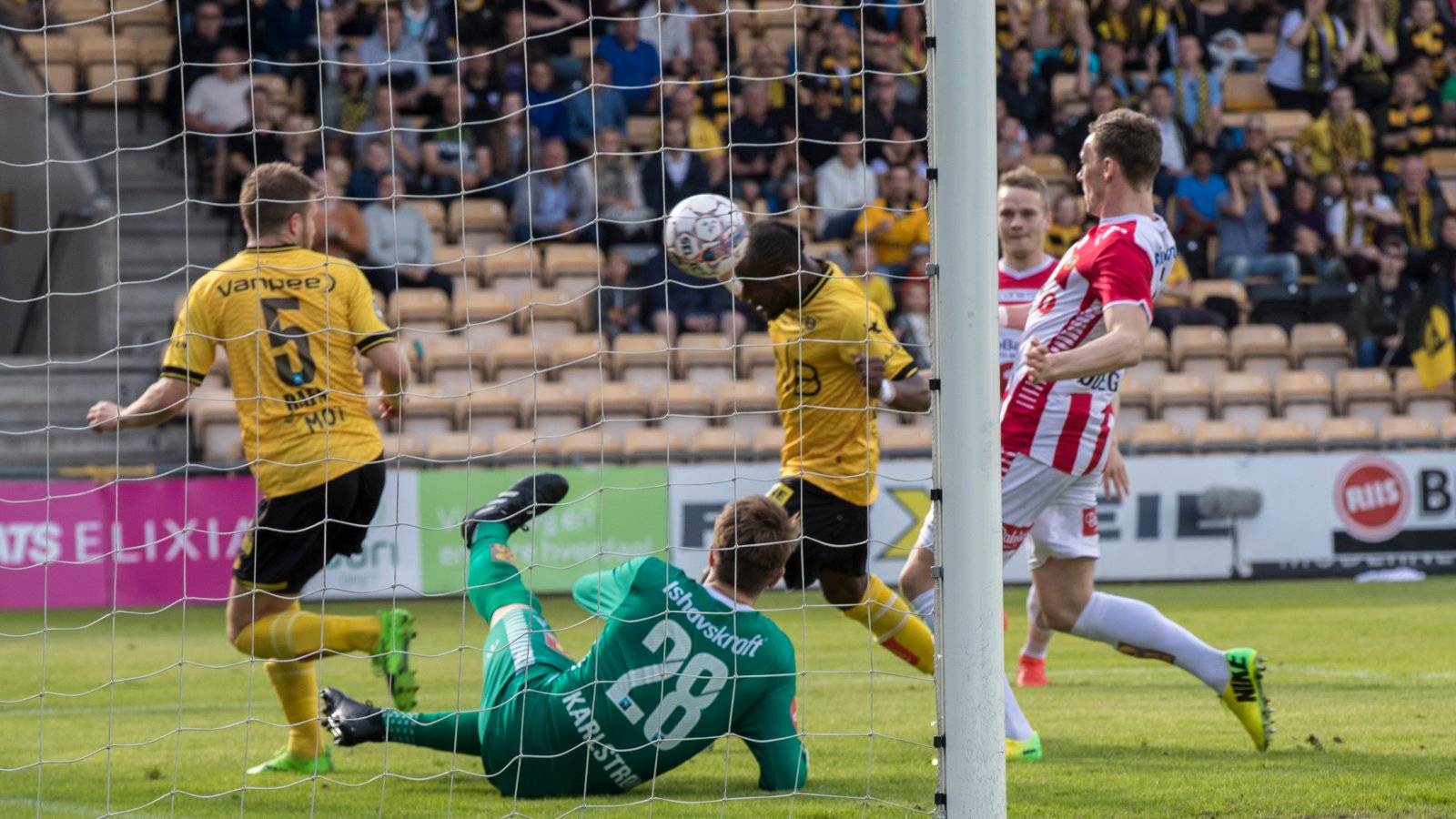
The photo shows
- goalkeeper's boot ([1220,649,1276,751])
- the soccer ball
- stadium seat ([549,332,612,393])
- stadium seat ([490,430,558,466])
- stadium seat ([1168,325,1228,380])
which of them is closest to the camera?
goalkeeper's boot ([1220,649,1276,751])

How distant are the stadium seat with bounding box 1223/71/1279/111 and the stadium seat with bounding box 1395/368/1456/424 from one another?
12.9 ft

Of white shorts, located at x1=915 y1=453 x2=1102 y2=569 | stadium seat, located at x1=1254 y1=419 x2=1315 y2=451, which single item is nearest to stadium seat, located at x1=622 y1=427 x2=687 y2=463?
stadium seat, located at x1=1254 y1=419 x2=1315 y2=451

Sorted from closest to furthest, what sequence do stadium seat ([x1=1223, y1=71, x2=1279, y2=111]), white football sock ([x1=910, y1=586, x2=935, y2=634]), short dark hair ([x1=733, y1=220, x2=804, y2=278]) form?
white football sock ([x1=910, y1=586, x2=935, y2=634]), short dark hair ([x1=733, y1=220, x2=804, y2=278]), stadium seat ([x1=1223, y1=71, x2=1279, y2=111])

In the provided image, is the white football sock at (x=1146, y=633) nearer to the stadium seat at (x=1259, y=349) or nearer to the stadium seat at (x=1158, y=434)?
the stadium seat at (x=1158, y=434)

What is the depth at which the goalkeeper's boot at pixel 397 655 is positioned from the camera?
5.55m

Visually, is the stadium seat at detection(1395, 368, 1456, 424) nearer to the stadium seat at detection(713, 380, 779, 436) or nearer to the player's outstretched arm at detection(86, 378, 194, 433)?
the stadium seat at detection(713, 380, 779, 436)

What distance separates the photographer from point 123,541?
1151 centimetres

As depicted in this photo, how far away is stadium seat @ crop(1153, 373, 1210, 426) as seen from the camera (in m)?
14.2

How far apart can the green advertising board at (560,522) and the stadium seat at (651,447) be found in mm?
115

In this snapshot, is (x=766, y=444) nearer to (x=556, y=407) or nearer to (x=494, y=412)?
(x=556, y=407)

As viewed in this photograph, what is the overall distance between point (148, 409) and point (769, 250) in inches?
88.1

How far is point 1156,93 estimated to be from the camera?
15.3m

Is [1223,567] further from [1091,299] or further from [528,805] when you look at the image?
[528,805]

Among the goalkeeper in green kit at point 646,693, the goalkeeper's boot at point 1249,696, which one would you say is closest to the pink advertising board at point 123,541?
the goalkeeper in green kit at point 646,693
